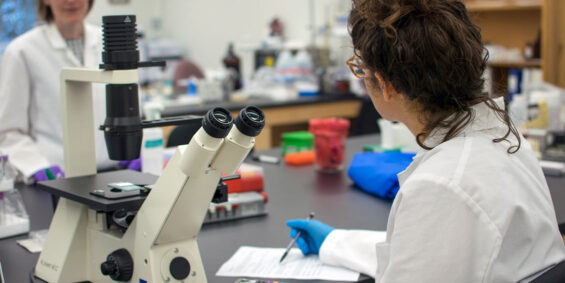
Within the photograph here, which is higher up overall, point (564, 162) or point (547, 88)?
point (547, 88)

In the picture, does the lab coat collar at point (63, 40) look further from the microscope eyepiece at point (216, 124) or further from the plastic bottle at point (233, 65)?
the plastic bottle at point (233, 65)

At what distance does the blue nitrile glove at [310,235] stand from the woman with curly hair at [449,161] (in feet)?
1.18

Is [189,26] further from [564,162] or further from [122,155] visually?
[122,155]

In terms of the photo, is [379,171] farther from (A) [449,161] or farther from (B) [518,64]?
(B) [518,64]

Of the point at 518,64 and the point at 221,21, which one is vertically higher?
the point at 221,21

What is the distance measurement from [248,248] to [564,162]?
1.48 metres

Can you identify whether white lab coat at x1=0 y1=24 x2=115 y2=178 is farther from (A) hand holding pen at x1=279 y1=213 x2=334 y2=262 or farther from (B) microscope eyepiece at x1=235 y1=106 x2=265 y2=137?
(B) microscope eyepiece at x1=235 y1=106 x2=265 y2=137

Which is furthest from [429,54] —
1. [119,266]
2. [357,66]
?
[119,266]

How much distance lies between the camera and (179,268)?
46.6 inches

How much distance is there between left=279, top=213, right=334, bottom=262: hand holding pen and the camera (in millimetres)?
1484

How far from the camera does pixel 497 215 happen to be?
942 mm

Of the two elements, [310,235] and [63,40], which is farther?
[63,40]

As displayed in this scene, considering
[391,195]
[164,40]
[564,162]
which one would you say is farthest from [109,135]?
Answer: [164,40]

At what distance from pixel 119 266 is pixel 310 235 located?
0.49 meters
